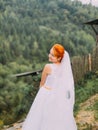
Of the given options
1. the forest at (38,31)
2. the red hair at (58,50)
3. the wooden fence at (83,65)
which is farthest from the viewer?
the forest at (38,31)

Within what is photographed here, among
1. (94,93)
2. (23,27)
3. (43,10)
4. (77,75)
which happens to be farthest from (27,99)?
(43,10)

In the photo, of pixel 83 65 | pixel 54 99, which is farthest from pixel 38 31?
pixel 54 99

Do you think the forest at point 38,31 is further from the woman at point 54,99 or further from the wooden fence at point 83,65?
the woman at point 54,99

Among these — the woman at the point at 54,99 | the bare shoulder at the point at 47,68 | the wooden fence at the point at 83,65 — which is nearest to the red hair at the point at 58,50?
the woman at the point at 54,99

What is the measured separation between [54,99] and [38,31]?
231 feet

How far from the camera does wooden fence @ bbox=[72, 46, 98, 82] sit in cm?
1820

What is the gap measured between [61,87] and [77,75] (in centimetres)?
1195

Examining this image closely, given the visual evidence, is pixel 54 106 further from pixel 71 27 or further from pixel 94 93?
pixel 71 27

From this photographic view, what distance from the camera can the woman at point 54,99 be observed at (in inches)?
247

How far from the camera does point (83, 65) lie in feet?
60.8

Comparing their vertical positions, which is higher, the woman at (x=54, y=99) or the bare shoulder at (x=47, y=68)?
the bare shoulder at (x=47, y=68)

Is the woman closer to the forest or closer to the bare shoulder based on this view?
the bare shoulder

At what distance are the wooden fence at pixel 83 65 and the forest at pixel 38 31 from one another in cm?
3064

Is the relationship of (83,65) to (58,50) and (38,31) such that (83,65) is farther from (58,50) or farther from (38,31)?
(38,31)
